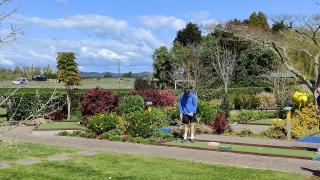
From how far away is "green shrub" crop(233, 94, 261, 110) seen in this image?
96.6 feet

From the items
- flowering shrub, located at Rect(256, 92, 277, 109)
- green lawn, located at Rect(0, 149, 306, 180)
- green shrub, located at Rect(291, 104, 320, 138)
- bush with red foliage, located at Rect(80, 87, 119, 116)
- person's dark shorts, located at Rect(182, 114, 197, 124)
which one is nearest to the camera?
green lawn, located at Rect(0, 149, 306, 180)

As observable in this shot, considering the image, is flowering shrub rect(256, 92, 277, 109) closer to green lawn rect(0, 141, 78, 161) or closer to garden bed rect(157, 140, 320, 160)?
garden bed rect(157, 140, 320, 160)

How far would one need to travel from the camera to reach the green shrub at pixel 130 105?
18.3 m

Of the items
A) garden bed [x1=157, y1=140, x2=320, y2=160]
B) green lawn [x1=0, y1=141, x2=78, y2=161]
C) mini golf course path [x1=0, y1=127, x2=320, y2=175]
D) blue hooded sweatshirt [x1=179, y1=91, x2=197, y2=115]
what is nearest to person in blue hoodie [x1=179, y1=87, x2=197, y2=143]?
blue hooded sweatshirt [x1=179, y1=91, x2=197, y2=115]

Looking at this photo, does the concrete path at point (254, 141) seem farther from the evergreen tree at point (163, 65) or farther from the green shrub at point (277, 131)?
the evergreen tree at point (163, 65)

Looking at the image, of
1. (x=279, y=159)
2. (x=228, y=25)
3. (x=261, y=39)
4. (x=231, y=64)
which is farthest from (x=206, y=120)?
(x=231, y=64)

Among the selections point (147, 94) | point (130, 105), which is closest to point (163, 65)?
point (147, 94)

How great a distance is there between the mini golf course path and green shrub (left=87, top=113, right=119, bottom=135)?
2.35ft

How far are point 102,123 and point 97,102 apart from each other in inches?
139

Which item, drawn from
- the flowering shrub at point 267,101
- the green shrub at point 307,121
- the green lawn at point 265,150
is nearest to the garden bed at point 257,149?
the green lawn at point 265,150

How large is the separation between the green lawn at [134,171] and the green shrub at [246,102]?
62.6 feet

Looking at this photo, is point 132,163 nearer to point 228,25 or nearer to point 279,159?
point 279,159

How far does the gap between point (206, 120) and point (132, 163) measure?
7717mm

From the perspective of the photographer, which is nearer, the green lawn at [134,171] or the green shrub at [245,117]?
the green lawn at [134,171]
